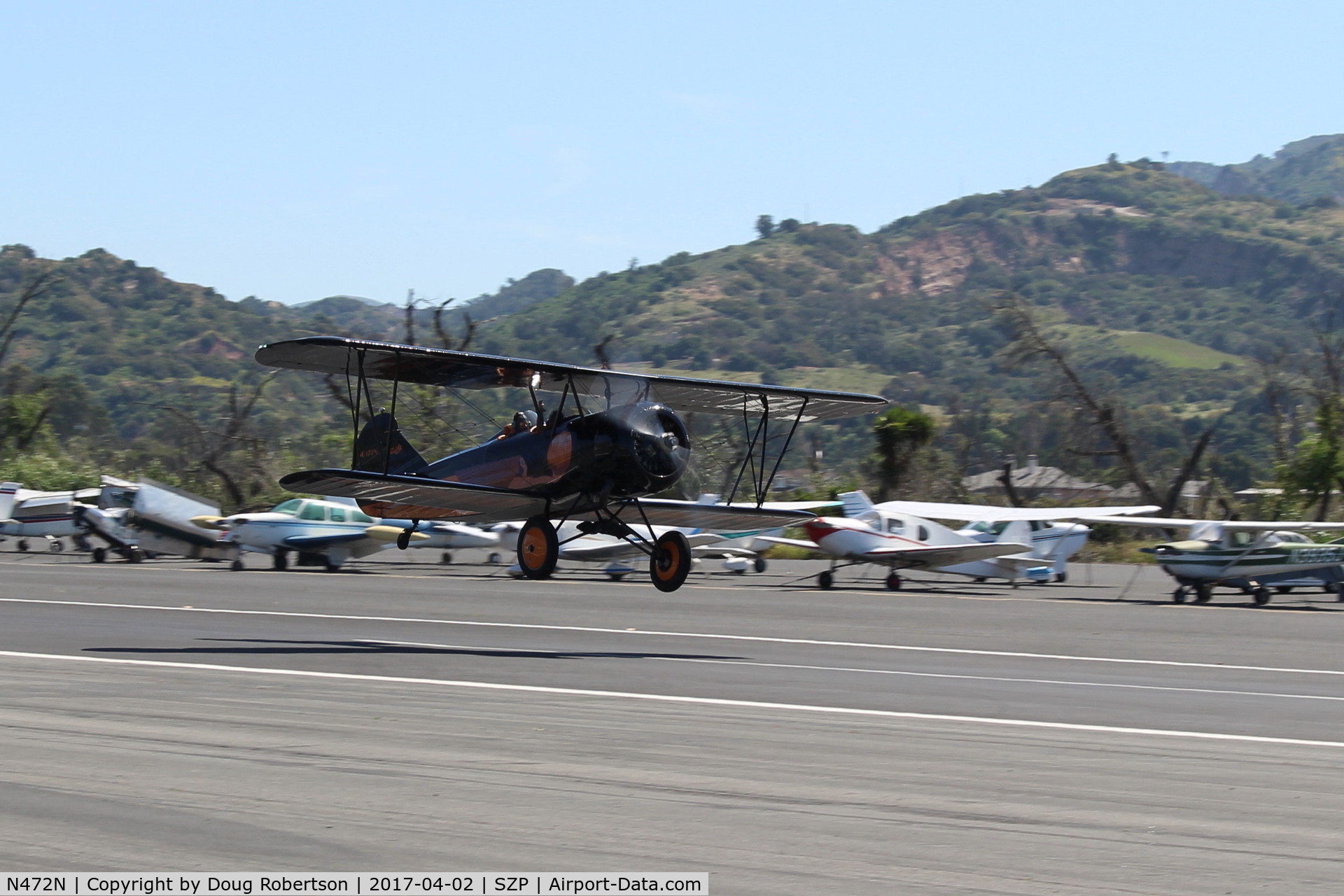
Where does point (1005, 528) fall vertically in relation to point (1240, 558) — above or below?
above

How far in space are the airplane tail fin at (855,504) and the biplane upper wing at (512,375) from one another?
14.7 m

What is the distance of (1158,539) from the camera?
169 feet

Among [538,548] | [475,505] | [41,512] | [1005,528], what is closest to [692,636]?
[538,548]

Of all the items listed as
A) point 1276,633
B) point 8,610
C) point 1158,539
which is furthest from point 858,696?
point 1158,539

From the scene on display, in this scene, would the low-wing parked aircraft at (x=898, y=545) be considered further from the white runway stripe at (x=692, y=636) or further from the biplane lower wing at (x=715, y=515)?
the biplane lower wing at (x=715, y=515)

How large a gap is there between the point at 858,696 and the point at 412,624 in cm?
1182

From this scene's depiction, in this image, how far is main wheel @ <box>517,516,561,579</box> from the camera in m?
19.9

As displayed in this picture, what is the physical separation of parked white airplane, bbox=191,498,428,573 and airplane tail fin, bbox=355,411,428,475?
59.3 ft

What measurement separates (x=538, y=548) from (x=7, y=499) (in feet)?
127

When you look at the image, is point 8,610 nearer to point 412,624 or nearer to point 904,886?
point 412,624

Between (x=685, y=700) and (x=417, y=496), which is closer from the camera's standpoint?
(x=685, y=700)

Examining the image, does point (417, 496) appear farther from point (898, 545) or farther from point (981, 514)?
point (981, 514)

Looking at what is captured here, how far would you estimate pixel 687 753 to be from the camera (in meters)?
11.1

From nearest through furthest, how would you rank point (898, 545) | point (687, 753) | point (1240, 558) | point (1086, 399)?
point (687, 753)
point (1240, 558)
point (898, 545)
point (1086, 399)
